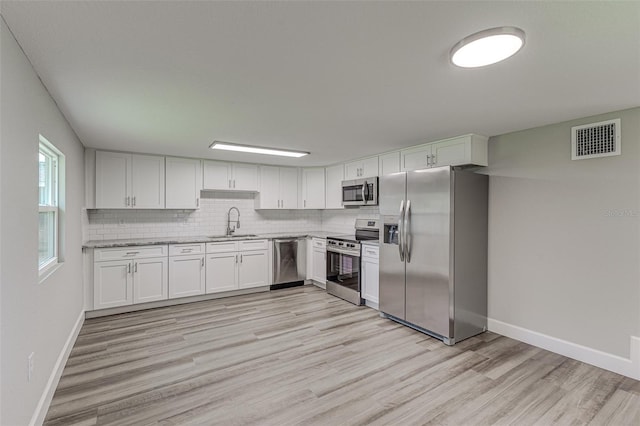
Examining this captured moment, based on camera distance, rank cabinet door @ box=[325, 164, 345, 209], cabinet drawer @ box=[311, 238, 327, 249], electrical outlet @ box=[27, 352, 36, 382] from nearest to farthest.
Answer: electrical outlet @ box=[27, 352, 36, 382]
cabinet drawer @ box=[311, 238, 327, 249]
cabinet door @ box=[325, 164, 345, 209]

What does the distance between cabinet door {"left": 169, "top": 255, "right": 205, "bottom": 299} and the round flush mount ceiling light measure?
4.29m

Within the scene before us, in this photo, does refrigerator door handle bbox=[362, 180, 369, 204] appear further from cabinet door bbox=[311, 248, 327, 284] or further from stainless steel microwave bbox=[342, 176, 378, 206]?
cabinet door bbox=[311, 248, 327, 284]

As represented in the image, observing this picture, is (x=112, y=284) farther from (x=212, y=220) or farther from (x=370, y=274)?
(x=370, y=274)

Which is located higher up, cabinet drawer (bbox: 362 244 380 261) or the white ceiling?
the white ceiling

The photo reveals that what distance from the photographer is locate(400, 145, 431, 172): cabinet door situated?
12.8 feet

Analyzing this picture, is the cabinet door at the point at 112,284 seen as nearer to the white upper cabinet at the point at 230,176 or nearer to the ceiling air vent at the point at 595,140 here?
the white upper cabinet at the point at 230,176

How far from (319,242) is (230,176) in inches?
76.5

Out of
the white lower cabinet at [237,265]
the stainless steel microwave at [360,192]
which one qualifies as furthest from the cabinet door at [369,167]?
the white lower cabinet at [237,265]

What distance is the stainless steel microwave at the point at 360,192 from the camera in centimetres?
470

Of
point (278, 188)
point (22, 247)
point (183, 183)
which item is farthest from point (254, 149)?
point (22, 247)

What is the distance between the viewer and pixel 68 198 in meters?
3.02

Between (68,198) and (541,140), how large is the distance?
4811 mm

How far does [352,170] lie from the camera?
17.2ft

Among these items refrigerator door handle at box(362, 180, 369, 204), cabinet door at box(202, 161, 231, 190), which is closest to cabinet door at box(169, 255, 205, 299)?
cabinet door at box(202, 161, 231, 190)
